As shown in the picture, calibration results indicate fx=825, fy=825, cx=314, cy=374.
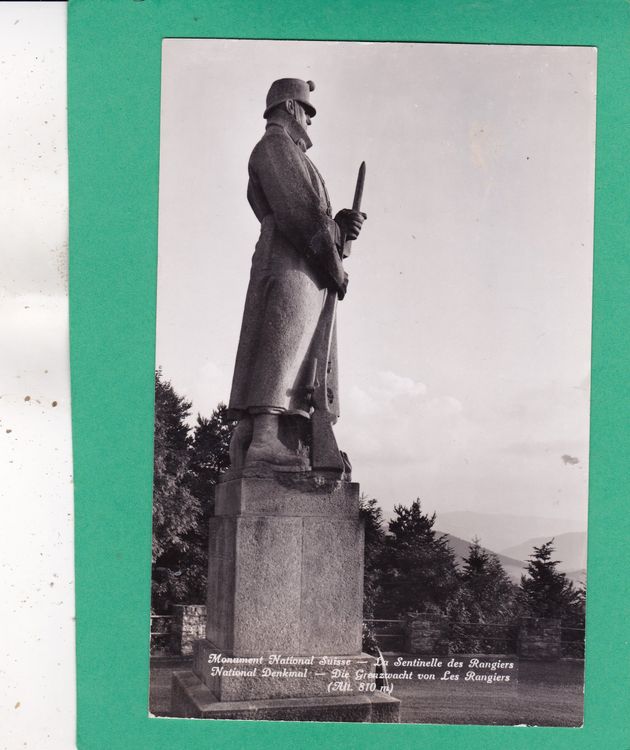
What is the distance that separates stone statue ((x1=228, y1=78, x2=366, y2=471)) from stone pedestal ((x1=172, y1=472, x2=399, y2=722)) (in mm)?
237

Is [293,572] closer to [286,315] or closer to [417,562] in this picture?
[286,315]

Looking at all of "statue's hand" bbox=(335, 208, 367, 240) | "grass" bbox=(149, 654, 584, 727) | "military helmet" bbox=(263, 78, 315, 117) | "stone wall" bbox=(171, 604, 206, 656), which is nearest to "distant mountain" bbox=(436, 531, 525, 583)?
"grass" bbox=(149, 654, 584, 727)

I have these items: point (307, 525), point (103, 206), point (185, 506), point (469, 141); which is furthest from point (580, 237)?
point (185, 506)

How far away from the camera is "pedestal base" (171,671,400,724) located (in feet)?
14.2

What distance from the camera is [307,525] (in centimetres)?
439

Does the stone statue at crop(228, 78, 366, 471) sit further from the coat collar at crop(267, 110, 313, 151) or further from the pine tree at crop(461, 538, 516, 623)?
the pine tree at crop(461, 538, 516, 623)

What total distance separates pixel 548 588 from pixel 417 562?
155 centimetres

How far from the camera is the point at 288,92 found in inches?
194

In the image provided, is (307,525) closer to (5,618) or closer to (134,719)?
(134,719)

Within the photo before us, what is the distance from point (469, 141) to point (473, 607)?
3678mm

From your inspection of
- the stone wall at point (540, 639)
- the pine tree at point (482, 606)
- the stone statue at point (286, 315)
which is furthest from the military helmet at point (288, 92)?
the stone wall at point (540, 639)

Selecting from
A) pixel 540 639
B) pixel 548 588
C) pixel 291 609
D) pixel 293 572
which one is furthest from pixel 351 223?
pixel 548 588

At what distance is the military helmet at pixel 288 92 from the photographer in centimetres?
493

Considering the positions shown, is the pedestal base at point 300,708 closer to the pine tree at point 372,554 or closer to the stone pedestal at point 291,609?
the stone pedestal at point 291,609
